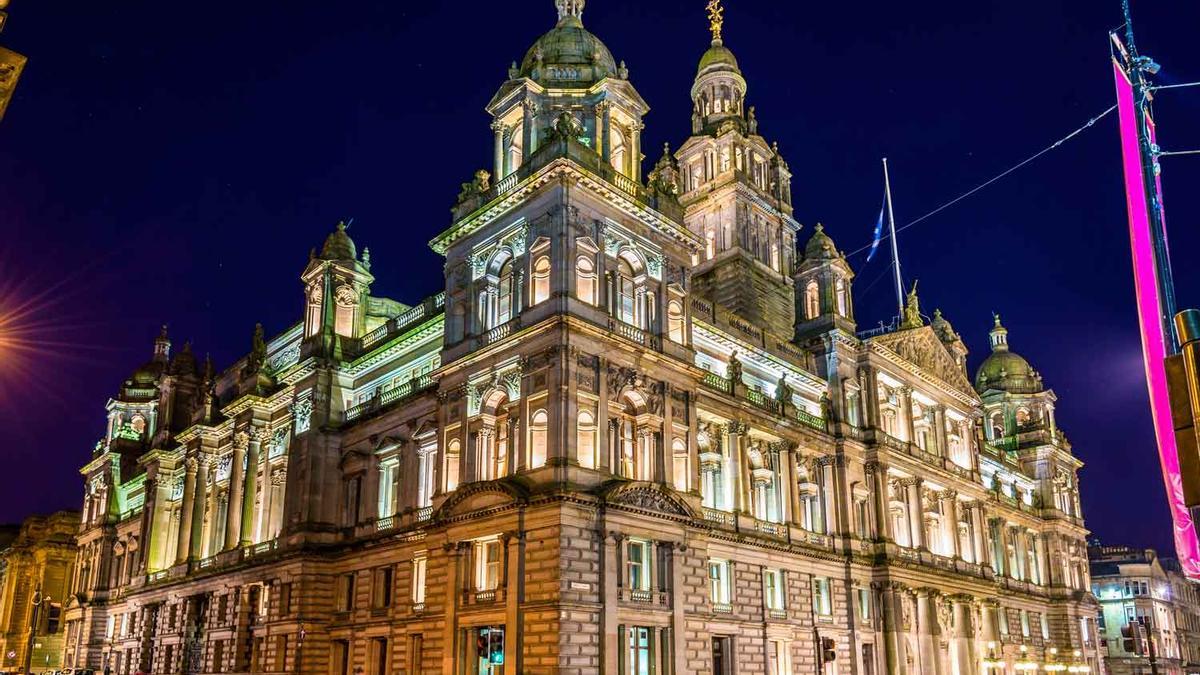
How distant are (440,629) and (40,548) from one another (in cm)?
7164

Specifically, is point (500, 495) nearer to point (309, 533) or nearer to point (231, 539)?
point (309, 533)

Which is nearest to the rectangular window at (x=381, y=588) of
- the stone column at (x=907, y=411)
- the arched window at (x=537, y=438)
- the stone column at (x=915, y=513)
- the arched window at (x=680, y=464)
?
the arched window at (x=537, y=438)

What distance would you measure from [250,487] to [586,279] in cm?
2750

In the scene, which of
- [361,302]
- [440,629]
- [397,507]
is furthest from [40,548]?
[440,629]

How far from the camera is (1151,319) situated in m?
14.5

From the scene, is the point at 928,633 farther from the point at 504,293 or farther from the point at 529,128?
the point at 529,128

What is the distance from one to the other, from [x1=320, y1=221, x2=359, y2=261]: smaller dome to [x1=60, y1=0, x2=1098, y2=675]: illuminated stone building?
0.51 meters

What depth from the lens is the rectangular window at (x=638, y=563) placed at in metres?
39.5

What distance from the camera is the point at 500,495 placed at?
39.1 metres

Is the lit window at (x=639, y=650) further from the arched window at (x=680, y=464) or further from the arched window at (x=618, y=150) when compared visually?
the arched window at (x=618, y=150)

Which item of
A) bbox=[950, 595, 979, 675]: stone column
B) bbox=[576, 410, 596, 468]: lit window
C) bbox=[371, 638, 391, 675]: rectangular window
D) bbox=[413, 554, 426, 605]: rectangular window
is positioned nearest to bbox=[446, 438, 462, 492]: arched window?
bbox=[413, 554, 426, 605]: rectangular window

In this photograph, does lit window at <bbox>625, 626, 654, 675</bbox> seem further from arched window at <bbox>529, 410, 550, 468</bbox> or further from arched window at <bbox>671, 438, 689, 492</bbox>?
arched window at <bbox>529, 410, 550, 468</bbox>

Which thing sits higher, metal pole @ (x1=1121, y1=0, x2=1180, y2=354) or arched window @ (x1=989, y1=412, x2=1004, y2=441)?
arched window @ (x1=989, y1=412, x2=1004, y2=441)

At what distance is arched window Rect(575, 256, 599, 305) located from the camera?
41.7 m
